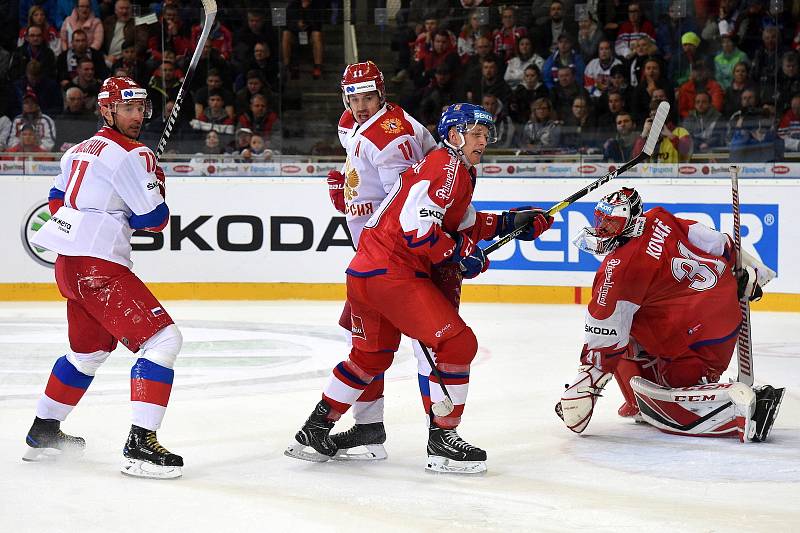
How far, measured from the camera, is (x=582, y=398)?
4.61m

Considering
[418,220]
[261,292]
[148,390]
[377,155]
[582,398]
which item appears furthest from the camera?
[261,292]

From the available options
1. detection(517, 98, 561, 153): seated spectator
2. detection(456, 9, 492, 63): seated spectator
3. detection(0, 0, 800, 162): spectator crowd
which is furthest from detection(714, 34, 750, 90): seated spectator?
detection(456, 9, 492, 63): seated spectator

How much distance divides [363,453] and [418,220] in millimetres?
951

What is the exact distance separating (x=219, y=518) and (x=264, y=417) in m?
1.50

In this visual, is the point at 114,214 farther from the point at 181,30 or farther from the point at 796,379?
the point at 181,30

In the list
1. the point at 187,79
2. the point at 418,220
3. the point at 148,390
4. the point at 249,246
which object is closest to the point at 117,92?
the point at 187,79

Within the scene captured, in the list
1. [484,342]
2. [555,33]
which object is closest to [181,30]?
[555,33]

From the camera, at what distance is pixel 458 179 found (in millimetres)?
4004

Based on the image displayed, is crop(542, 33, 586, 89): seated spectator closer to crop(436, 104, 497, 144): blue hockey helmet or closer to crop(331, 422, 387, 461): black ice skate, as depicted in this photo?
crop(436, 104, 497, 144): blue hockey helmet

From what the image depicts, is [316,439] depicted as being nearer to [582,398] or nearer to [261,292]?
[582,398]

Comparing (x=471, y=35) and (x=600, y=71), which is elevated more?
(x=471, y=35)

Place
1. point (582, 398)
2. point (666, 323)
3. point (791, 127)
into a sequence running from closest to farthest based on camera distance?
point (582, 398) → point (666, 323) → point (791, 127)

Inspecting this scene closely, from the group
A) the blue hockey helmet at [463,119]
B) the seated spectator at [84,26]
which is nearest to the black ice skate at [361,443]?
the blue hockey helmet at [463,119]

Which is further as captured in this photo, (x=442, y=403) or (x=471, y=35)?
(x=471, y=35)
